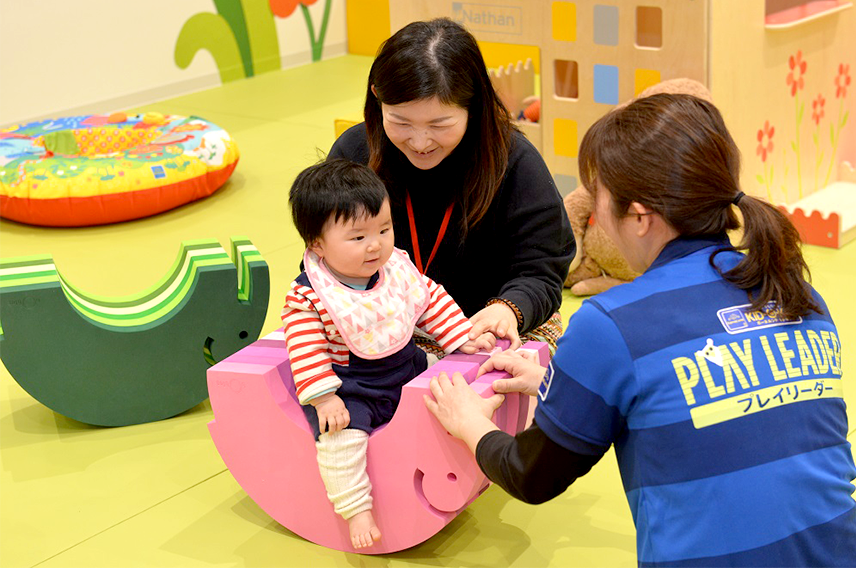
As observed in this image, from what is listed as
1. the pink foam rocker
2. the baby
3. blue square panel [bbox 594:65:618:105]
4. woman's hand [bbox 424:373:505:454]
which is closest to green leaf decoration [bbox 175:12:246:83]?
blue square panel [bbox 594:65:618:105]

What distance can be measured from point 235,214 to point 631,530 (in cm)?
260

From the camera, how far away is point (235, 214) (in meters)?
4.26

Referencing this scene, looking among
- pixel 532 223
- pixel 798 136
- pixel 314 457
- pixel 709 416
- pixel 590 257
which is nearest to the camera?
pixel 709 416

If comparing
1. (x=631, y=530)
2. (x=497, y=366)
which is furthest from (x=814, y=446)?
(x=631, y=530)

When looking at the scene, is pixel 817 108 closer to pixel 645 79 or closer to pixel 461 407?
pixel 645 79

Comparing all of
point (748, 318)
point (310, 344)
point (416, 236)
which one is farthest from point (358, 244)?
point (748, 318)

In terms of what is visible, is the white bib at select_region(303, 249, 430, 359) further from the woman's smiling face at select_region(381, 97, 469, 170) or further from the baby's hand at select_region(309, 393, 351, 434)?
the woman's smiling face at select_region(381, 97, 469, 170)

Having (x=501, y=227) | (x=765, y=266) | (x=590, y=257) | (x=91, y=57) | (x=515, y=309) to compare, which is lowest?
(x=590, y=257)

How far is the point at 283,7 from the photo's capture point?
6.86 m

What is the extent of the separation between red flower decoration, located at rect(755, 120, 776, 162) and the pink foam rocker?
77.8 inches

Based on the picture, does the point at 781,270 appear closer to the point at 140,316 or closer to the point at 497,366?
the point at 497,366

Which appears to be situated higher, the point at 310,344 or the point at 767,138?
the point at 310,344

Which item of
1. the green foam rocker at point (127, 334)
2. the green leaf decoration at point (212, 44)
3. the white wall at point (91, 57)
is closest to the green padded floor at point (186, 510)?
the green foam rocker at point (127, 334)

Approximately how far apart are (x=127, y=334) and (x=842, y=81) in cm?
300
